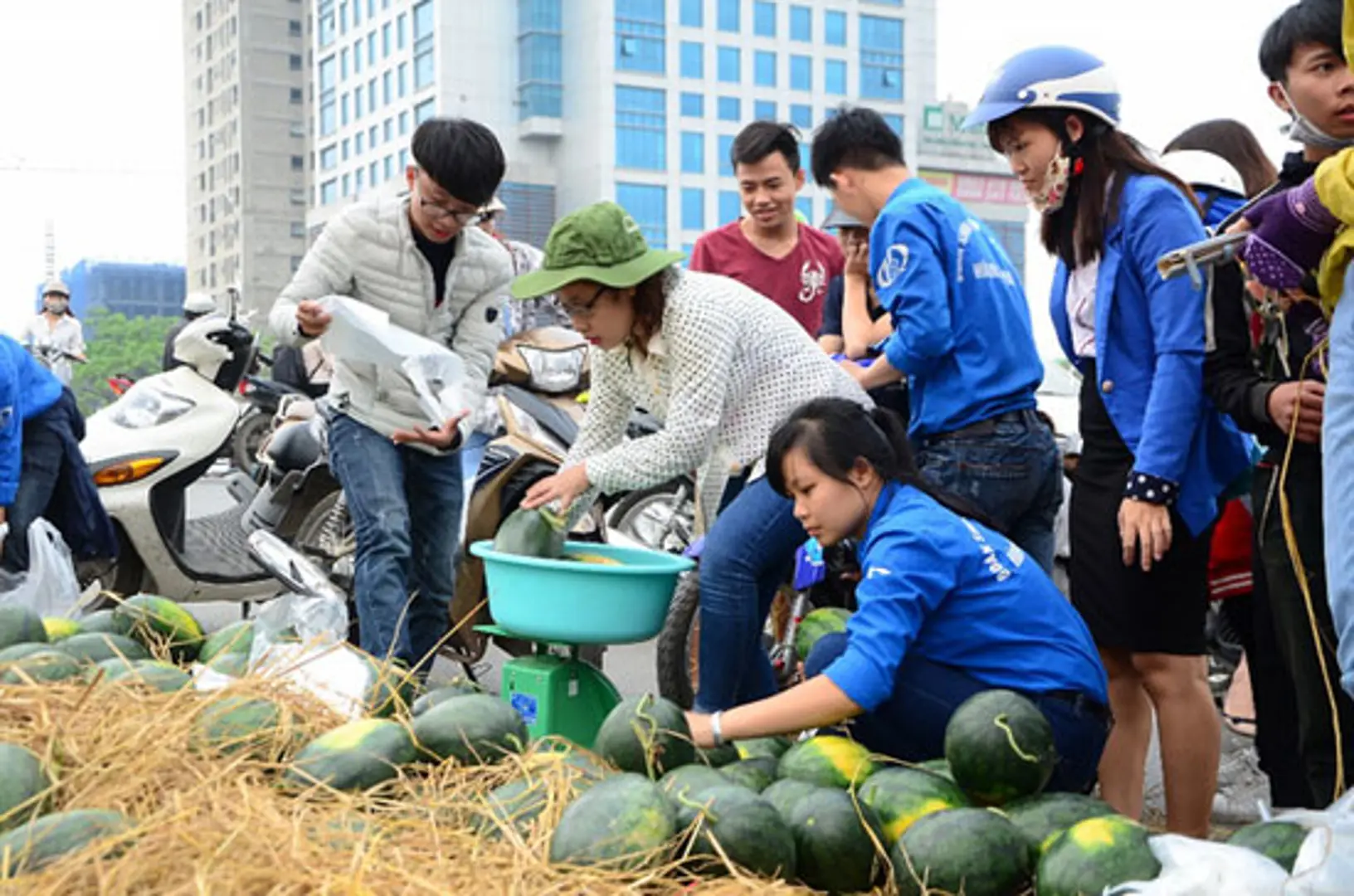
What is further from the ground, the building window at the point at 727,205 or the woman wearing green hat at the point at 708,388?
the building window at the point at 727,205

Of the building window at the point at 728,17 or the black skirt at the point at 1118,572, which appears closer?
the black skirt at the point at 1118,572

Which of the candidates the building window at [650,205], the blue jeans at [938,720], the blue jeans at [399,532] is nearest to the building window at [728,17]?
the building window at [650,205]

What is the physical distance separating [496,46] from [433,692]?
65.9 metres

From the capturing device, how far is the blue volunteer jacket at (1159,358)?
9.96 feet

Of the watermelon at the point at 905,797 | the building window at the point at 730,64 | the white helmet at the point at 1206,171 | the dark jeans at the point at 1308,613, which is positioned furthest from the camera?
the building window at the point at 730,64

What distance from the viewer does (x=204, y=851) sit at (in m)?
1.94

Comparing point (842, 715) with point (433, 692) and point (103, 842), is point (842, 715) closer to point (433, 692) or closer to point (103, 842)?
point (433, 692)

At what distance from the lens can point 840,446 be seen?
9.88 feet

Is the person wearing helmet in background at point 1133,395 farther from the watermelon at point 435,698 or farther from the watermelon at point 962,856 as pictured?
the watermelon at point 435,698

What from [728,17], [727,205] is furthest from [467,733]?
[728,17]

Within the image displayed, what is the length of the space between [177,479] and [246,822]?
446 cm

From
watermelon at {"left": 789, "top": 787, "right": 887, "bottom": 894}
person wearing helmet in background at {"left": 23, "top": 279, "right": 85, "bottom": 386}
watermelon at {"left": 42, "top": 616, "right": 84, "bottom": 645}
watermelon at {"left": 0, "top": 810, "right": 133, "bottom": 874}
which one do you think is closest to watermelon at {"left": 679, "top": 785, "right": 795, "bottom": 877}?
watermelon at {"left": 789, "top": 787, "right": 887, "bottom": 894}

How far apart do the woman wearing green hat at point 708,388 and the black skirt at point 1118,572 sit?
29.0 inches

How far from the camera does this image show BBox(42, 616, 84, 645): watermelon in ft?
11.2
